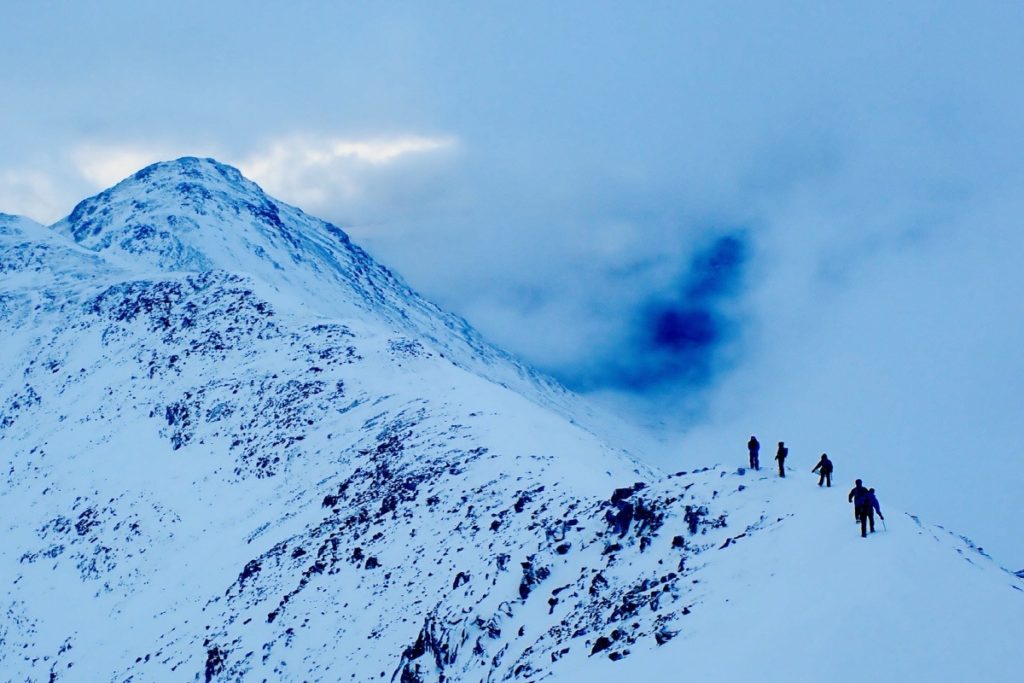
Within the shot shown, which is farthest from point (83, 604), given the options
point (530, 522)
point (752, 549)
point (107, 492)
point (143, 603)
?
point (752, 549)

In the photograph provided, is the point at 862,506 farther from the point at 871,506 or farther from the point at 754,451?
the point at 754,451

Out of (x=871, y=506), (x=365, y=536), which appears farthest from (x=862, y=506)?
(x=365, y=536)

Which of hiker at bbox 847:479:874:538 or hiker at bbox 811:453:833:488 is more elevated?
hiker at bbox 811:453:833:488

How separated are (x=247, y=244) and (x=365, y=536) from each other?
9063cm

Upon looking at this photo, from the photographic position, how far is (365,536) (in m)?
37.1

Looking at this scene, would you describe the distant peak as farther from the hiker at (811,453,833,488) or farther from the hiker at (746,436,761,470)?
the hiker at (811,453,833,488)

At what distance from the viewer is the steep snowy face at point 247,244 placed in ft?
349

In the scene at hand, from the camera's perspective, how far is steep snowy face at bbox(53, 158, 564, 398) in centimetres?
10644

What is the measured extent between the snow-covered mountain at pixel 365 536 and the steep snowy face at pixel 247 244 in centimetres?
2313

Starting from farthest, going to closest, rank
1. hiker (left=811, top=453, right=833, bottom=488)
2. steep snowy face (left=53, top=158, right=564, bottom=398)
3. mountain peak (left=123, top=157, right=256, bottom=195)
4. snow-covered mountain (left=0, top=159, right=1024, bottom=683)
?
1. mountain peak (left=123, top=157, right=256, bottom=195)
2. steep snowy face (left=53, top=158, right=564, bottom=398)
3. hiker (left=811, top=453, right=833, bottom=488)
4. snow-covered mountain (left=0, top=159, right=1024, bottom=683)

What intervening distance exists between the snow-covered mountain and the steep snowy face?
23.1 meters

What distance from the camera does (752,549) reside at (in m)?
20.5

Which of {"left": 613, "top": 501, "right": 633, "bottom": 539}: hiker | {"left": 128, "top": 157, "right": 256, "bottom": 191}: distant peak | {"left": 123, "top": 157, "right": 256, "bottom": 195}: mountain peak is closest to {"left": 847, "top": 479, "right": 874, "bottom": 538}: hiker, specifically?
{"left": 613, "top": 501, "right": 633, "bottom": 539}: hiker

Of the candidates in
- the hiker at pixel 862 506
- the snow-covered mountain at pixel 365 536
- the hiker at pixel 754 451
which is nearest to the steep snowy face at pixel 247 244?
the snow-covered mountain at pixel 365 536
